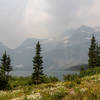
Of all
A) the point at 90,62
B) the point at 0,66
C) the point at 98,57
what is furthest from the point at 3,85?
the point at 98,57

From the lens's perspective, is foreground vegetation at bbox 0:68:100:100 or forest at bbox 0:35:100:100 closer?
foreground vegetation at bbox 0:68:100:100

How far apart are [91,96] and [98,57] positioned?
86.8 metres

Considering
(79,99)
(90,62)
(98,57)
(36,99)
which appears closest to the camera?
(79,99)

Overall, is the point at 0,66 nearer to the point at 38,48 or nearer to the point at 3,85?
the point at 38,48

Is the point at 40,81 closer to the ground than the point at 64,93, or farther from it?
closer to the ground

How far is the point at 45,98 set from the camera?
24.0 ft

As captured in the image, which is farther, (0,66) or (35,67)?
(0,66)

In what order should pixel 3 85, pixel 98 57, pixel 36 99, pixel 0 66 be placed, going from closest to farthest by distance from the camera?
pixel 36 99 < pixel 3 85 < pixel 0 66 < pixel 98 57

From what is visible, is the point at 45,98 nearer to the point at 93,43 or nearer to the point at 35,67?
the point at 35,67

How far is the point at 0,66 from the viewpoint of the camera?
58.4 meters

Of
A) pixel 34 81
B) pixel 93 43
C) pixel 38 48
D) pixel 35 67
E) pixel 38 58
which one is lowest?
pixel 34 81

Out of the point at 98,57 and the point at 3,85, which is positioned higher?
the point at 98,57

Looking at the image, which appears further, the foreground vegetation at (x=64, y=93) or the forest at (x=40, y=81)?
the forest at (x=40, y=81)

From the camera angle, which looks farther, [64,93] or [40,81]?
[40,81]
